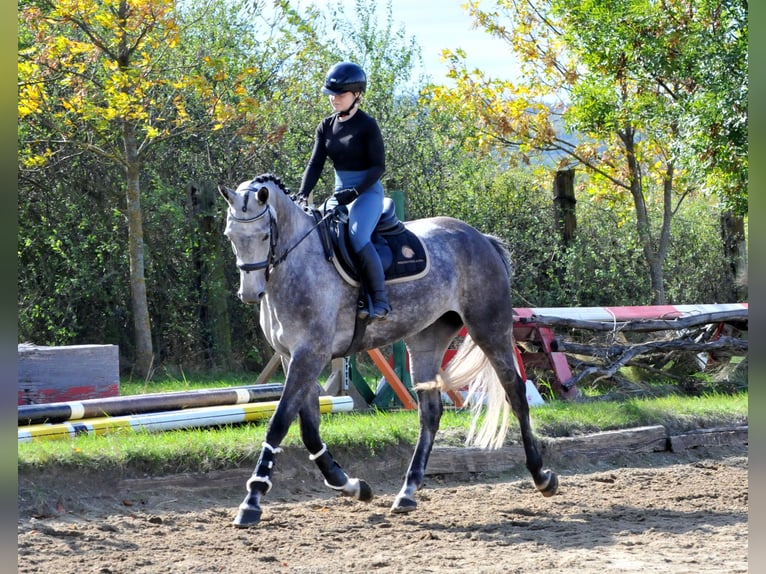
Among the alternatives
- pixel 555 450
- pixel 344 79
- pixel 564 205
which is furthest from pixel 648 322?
pixel 344 79

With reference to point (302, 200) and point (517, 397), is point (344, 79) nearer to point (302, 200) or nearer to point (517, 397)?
point (302, 200)

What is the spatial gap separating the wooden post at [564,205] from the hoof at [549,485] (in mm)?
8606

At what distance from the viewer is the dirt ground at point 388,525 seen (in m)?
4.92

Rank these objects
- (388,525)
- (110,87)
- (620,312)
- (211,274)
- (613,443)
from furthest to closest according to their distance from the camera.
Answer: (211,274), (620,312), (110,87), (613,443), (388,525)

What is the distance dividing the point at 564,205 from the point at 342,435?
8.57 m

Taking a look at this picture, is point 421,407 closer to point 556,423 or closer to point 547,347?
point 556,423

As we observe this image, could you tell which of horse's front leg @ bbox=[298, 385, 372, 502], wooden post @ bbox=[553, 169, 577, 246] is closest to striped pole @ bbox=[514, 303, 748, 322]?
wooden post @ bbox=[553, 169, 577, 246]

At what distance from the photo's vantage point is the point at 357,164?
6449mm

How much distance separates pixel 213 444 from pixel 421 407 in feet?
5.39

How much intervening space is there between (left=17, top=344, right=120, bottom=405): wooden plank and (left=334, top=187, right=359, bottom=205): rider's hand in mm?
3833

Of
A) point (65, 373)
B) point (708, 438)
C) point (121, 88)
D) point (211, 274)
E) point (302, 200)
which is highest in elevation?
point (121, 88)

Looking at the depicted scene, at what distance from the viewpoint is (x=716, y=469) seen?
26.1ft

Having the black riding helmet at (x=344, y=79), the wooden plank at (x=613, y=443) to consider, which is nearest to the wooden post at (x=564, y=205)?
→ the wooden plank at (x=613, y=443)

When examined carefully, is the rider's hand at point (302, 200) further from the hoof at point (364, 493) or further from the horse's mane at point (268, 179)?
the hoof at point (364, 493)
